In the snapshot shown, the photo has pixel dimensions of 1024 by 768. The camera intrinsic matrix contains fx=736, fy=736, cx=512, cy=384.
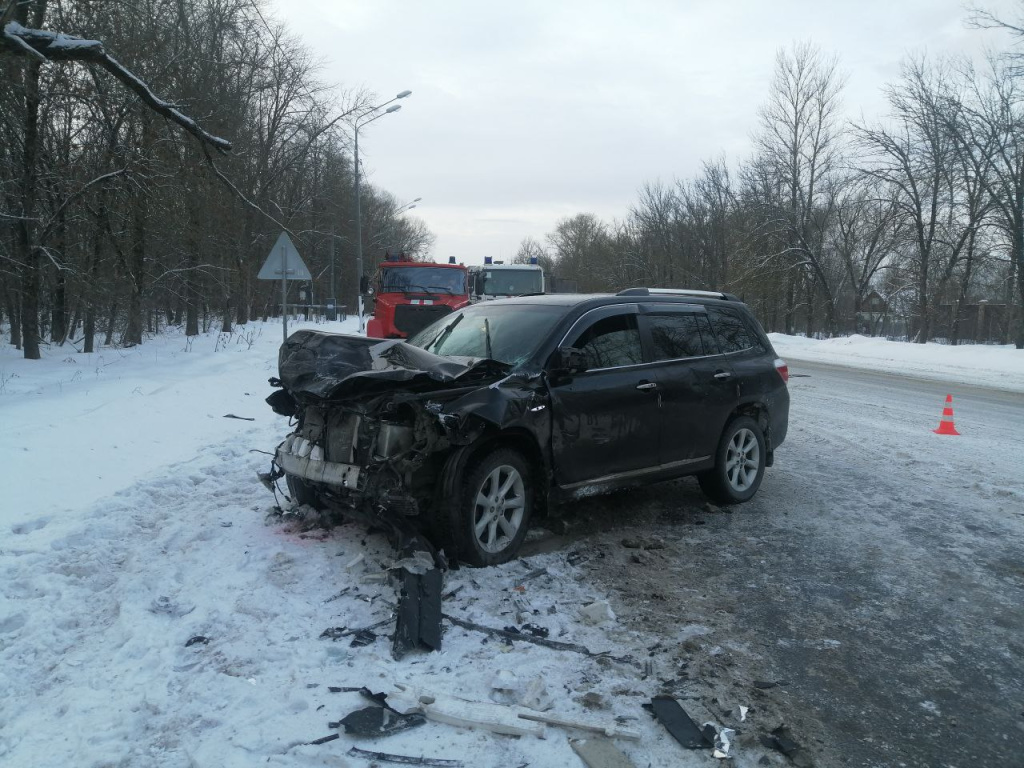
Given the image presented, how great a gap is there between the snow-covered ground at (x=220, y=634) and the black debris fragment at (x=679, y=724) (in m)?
0.06

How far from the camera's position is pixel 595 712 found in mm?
3260

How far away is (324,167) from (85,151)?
83.5ft

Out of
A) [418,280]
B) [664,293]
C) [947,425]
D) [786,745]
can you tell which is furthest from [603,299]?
[418,280]

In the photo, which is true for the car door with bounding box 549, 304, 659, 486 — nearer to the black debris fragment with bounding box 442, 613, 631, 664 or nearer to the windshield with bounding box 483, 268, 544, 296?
the black debris fragment with bounding box 442, 613, 631, 664

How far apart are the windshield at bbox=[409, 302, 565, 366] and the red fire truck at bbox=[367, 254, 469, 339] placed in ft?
36.8

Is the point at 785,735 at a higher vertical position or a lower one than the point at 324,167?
lower

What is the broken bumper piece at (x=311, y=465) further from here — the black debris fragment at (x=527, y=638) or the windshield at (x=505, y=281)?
the windshield at (x=505, y=281)

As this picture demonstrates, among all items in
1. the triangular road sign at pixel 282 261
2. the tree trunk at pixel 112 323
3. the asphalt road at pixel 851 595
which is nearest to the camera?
the asphalt road at pixel 851 595

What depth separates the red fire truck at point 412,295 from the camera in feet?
58.3

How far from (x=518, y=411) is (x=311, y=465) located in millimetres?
1457

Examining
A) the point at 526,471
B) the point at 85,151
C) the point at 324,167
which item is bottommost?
the point at 526,471

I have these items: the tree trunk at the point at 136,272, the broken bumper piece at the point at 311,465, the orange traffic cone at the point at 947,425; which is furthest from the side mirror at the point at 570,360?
the tree trunk at the point at 136,272

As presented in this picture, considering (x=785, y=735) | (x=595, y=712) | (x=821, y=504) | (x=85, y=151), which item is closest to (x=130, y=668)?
(x=595, y=712)

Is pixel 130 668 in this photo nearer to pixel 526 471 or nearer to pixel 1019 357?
pixel 526 471
